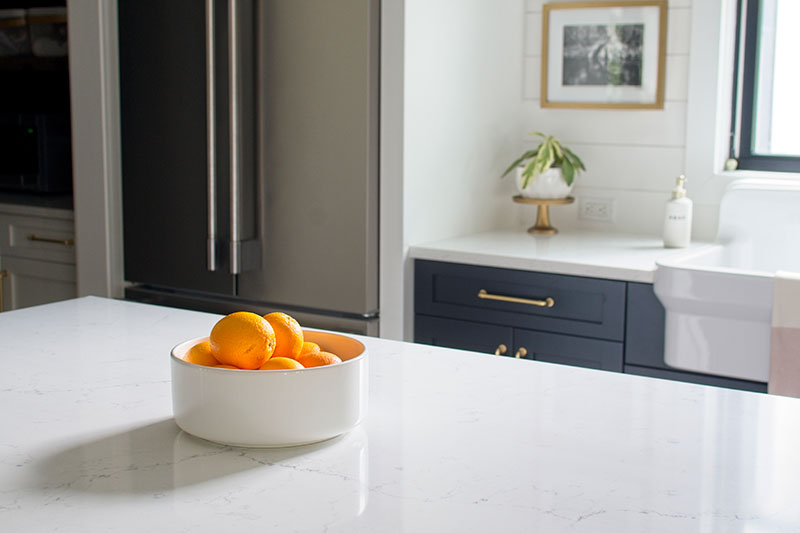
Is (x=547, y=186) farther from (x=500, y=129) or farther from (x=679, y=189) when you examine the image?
(x=679, y=189)

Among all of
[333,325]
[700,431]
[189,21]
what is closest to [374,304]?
[333,325]

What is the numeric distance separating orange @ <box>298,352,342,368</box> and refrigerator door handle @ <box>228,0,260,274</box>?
162 cm

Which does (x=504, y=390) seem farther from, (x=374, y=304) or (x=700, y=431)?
(x=374, y=304)

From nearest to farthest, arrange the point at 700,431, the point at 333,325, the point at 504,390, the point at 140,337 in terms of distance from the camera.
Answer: the point at 700,431 < the point at 504,390 < the point at 140,337 < the point at 333,325

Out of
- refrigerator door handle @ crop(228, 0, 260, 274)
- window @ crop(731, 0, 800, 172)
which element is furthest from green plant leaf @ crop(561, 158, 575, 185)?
refrigerator door handle @ crop(228, 0, 260, 274)

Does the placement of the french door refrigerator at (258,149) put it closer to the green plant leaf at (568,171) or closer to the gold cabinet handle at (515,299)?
the gold cabinet handle at (515,299)

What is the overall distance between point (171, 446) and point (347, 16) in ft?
5.45

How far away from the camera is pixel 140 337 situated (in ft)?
5.08

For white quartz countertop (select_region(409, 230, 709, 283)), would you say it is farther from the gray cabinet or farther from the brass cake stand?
the gray cabinet

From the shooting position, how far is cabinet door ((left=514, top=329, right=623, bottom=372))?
234 cm

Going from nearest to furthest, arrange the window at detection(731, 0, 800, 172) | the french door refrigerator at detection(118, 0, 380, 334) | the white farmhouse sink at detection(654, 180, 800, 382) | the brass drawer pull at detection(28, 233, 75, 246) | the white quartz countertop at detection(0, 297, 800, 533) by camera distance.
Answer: the white quartz countertop at detection(0, 297, 800, 533), the white farmhouse sink at detection(654, 180, 800, 382), the french door refrigerator at detection(118, 0, 380, 334), the window at detection(731, 0, 800, 172), the brass drawer pull at detection(28, 233, 75, 246)

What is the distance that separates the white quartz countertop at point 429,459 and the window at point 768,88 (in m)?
1.69

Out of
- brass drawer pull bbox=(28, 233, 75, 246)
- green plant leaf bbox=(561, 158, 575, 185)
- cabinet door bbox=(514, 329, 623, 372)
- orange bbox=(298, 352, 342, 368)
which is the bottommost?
cabinet door bbox=(514, 329, 623, 372)

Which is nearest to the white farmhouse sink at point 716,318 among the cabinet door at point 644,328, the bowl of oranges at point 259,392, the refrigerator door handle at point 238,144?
the cabinet door at point 644,328
